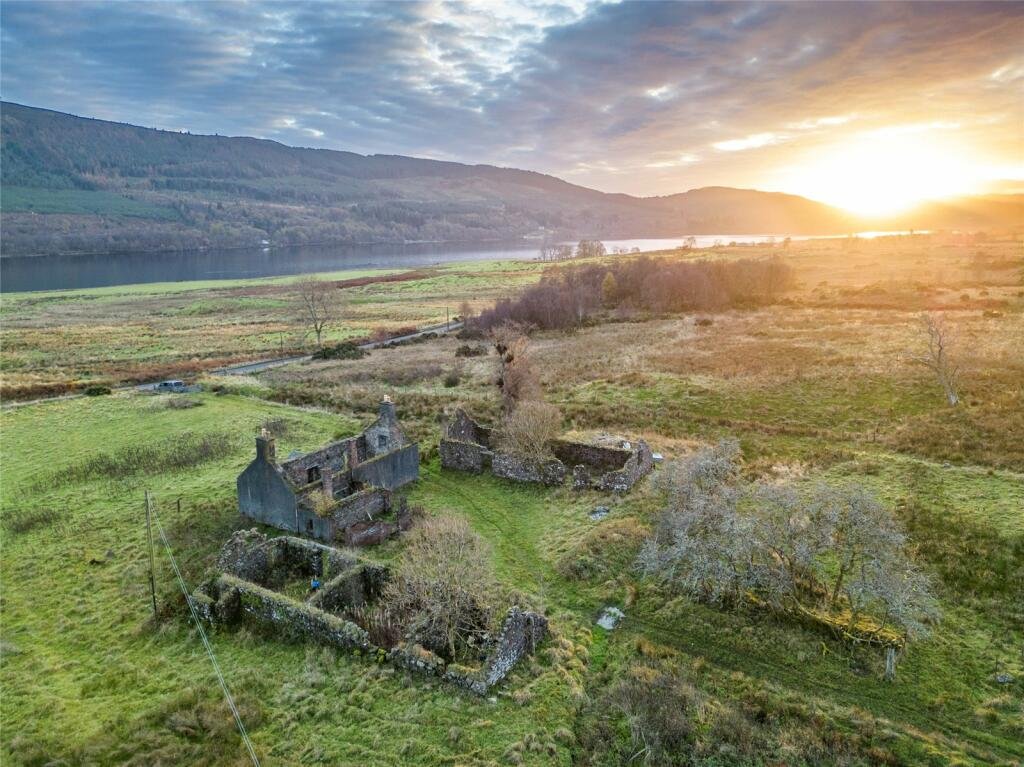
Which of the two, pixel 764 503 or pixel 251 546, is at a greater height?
pixel 764 503

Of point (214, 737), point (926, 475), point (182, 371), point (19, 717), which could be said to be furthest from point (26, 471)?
point (926, 475)

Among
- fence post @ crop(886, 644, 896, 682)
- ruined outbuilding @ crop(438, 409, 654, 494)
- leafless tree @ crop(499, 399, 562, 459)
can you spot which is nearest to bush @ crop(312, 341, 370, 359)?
ruined outbuilding @ crop(438, 409, 654, 494)

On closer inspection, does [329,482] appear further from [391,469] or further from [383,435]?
[383,435]

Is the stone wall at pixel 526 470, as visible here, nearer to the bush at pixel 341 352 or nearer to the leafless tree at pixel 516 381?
the leafless tree at pixel 516 381

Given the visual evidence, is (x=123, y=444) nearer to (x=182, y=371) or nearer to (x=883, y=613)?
(x=182, y=371)

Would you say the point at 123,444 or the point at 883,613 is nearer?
the point at 883,613

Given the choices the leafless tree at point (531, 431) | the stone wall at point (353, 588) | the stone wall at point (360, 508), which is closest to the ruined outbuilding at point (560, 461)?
the leafless tree at point (531, 431)

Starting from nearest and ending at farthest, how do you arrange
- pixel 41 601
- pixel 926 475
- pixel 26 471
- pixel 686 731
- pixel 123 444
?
pixel 686 731
pixel 41 601
pixel 926 475
pixel 26 471
pixel 123 444
